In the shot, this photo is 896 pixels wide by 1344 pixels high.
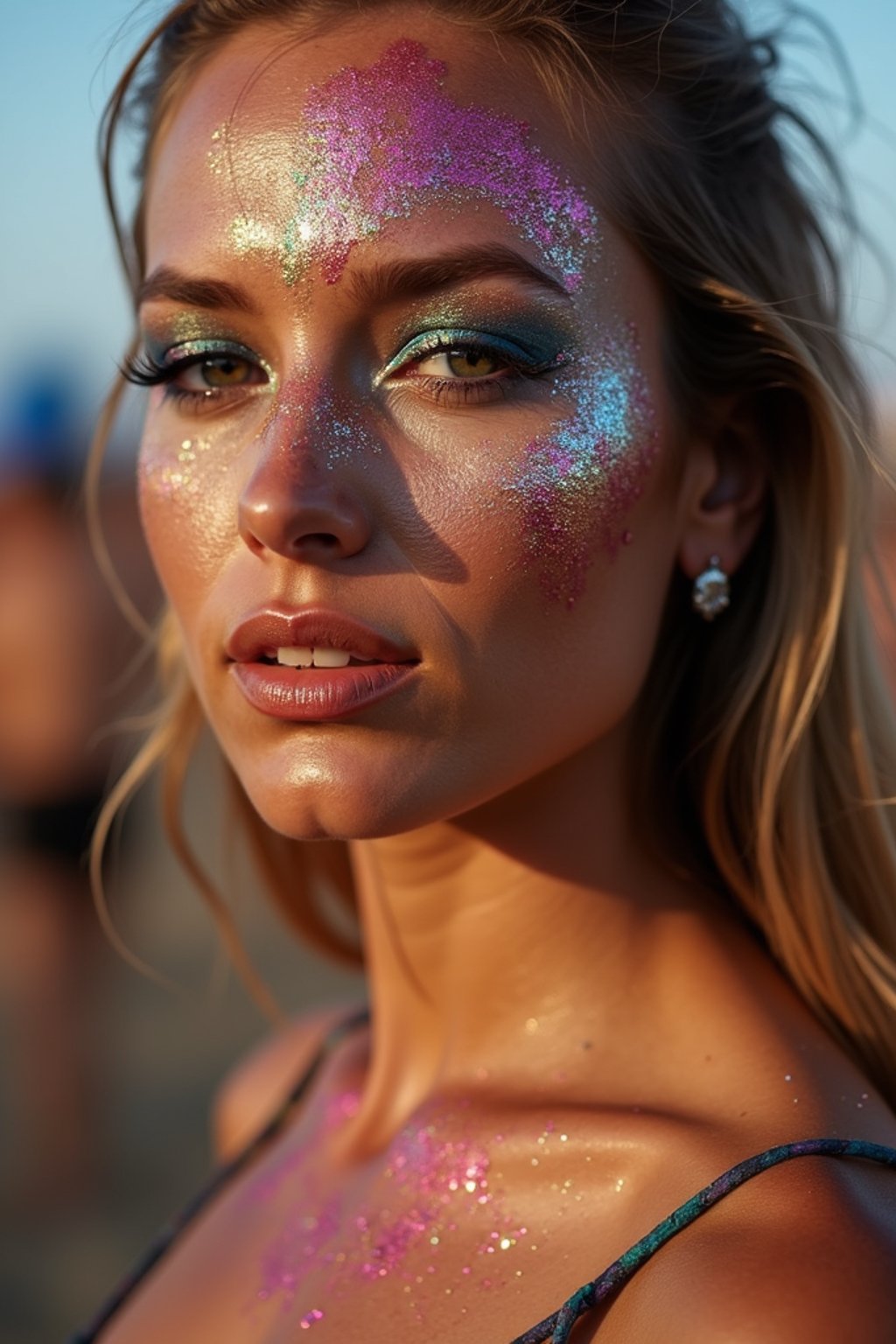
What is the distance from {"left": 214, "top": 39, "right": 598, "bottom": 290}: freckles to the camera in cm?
183

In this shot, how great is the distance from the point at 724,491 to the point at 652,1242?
1.01 m

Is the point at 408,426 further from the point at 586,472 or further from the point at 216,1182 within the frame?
the point at 216,1182

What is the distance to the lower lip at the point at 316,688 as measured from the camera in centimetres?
181

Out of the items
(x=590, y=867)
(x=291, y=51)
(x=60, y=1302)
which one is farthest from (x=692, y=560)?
(x=60, y=1302)

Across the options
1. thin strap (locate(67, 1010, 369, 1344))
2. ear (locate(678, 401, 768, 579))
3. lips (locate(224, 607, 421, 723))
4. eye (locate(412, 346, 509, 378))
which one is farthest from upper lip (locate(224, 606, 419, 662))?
thin strap (locate(67, 1010, 369, 1344))

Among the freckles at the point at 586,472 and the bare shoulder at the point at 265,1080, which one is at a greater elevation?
the freckles at the point at 586,472

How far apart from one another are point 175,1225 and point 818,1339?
135cm

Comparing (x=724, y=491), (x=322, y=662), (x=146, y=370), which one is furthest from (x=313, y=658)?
(x=724, y=491)

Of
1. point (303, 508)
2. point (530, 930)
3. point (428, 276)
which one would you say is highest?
point (428, 276)

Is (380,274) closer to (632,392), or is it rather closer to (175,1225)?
(632,392)

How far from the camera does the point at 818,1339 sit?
4.65ft

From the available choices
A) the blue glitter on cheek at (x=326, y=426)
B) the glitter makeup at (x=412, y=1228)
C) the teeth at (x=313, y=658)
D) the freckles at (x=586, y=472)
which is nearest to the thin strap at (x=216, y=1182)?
the glitter makeup at (x=412, y=1228)

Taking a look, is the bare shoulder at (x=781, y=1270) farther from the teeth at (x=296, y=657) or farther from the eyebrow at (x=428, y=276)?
the eyebrow at (x=428, y=276)

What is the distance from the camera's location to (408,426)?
1.85m
